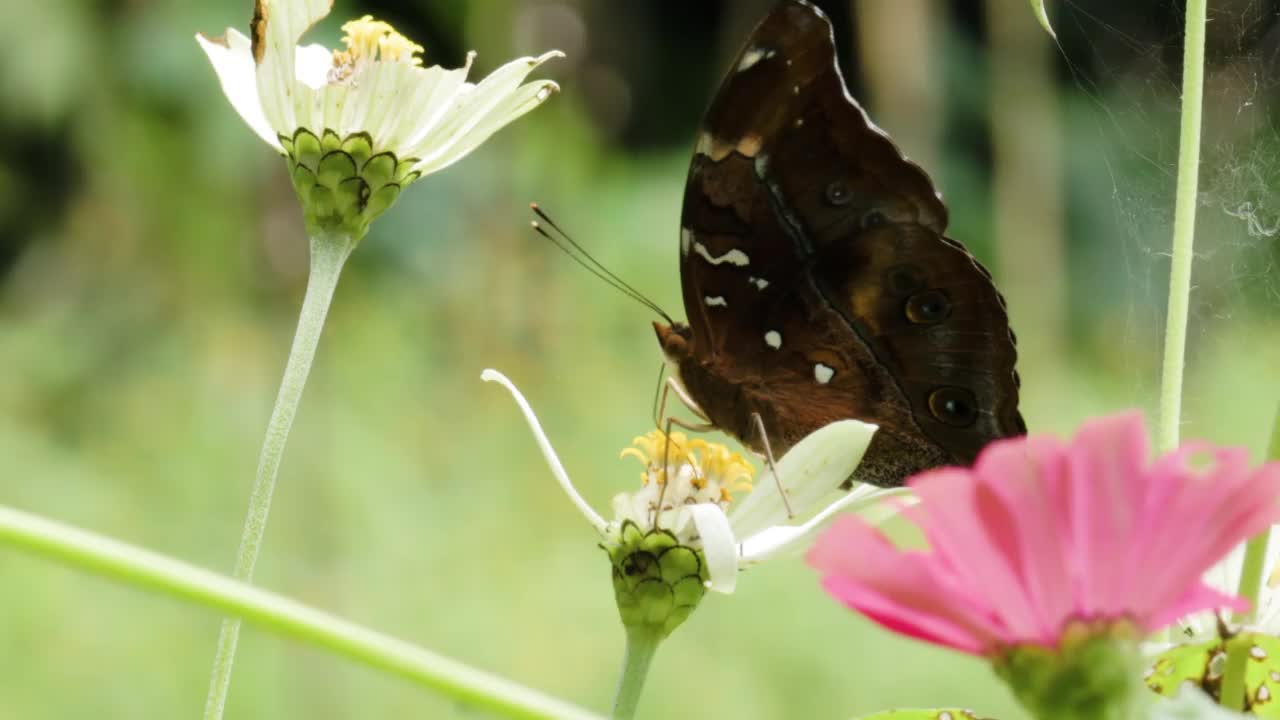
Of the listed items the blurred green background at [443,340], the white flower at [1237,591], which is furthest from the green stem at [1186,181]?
the blurred green background at [443,340]

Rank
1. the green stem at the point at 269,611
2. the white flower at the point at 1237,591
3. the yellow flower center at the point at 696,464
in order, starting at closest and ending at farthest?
the green stem at the point at 269,611, the white flower at the point at 1237,591, the yellow flower center at the point at 696,464

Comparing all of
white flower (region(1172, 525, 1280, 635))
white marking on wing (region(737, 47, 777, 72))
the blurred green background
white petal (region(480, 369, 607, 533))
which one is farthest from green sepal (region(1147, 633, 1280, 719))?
the blurred green background

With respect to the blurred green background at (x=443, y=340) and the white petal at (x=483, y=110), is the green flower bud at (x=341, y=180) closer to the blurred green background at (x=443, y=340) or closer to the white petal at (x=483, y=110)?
the white petal at (x=483, y=110)

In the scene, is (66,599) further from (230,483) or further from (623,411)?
(623,411)

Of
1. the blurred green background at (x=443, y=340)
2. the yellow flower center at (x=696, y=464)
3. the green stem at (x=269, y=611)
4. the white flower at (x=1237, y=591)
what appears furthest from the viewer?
the blurred green background at (x=443, y=340)

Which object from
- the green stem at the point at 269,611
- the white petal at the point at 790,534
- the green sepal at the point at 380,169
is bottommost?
the green stem at the point at 269,611

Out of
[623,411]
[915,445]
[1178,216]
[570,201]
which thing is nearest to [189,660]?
[623,411]
